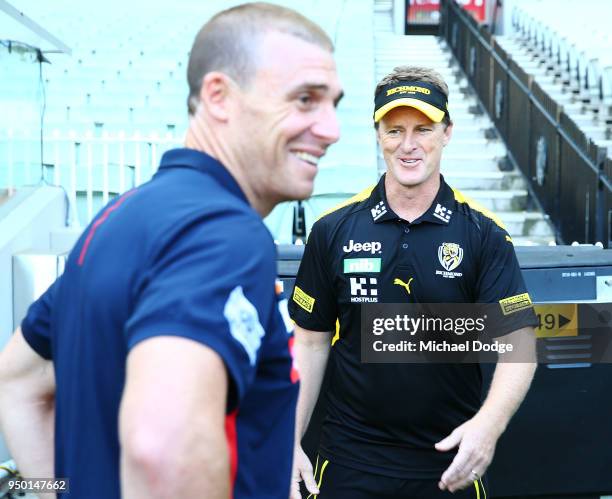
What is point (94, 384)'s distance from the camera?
128 centimetres

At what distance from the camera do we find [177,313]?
1119mm

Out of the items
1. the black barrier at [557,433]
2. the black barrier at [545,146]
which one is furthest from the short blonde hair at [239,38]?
the black barrier at [545,146]

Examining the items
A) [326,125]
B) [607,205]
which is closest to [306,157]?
[326,125]

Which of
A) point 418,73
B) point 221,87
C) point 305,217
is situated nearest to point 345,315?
point 418,73

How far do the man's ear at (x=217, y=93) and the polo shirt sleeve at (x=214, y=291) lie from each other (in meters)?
0.19

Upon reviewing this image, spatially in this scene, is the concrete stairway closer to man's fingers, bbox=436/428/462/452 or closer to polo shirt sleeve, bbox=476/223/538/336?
polo shirt sleeve, bbox=476/223/538/336

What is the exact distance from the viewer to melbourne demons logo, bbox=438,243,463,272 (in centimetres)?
291

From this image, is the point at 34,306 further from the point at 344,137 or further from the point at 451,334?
the point at 344,137

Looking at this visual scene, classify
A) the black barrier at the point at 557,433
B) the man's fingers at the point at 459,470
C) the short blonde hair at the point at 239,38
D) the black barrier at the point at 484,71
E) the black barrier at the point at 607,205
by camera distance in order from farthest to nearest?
the black barrier at the point at 484,71 < the black barrier at the point at 607,205 < the black barrier at the point at 557,433 < the man's fingers at the point at 459,470 < the short blonde hair at the point at 239,38

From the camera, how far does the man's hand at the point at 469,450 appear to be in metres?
2.59

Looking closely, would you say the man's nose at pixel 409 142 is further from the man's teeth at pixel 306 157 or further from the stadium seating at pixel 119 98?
the stadium seating at pixel 119 98

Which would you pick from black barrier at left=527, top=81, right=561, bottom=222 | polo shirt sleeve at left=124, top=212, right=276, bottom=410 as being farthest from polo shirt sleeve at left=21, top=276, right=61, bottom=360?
black barrier at left=527, top=81, right=561, bottom=222

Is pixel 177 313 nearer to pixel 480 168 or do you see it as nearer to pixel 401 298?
pixel 401 298

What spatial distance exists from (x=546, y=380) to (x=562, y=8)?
52.9 ft
